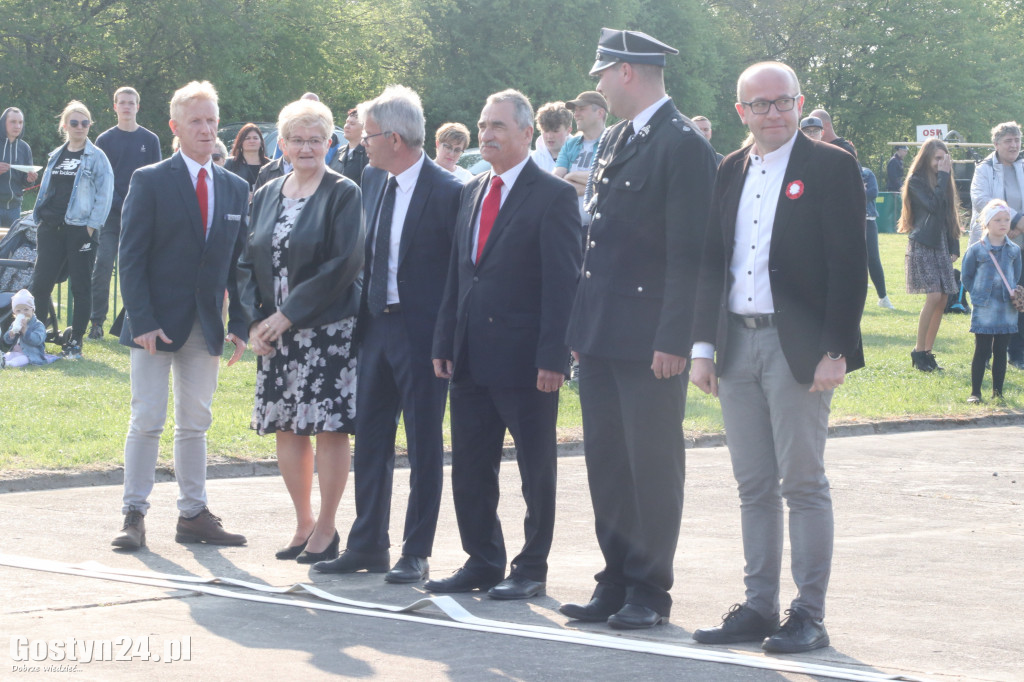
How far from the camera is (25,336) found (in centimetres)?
1283

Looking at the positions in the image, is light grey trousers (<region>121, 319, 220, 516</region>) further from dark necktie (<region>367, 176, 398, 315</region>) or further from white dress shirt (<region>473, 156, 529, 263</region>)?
white dress shirt (<region>473, 156, 529, 263</region>)

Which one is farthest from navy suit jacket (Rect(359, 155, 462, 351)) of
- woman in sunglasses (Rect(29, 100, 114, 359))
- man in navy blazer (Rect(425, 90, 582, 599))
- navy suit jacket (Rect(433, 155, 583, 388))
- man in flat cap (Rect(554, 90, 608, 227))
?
woman in sunglasses (Rect(29, 100, 114, 359))

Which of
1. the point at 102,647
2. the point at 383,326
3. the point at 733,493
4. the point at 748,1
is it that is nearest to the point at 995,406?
the point at 733,493

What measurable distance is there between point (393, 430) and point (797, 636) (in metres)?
2.22

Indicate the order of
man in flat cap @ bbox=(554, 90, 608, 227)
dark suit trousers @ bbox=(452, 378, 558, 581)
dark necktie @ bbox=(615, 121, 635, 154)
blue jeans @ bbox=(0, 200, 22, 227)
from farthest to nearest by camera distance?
blue jeans @ bbox=(0, 200, 22, 227) → man in flat cap @ bbox=(554, 90, 608, 227) → dark suit trousers @ bbox=(452, 378, 558, 581) → dark necktie @ bbox=(615, 121, 635, 154)

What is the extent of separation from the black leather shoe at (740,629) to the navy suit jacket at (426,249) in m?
1.88

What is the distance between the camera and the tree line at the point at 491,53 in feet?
119

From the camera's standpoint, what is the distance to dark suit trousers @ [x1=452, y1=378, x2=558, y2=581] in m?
5.94

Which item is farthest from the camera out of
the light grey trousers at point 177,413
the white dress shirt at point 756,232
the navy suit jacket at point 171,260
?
the light grey trousers at point 177,413

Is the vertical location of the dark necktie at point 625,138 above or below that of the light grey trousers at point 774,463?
above

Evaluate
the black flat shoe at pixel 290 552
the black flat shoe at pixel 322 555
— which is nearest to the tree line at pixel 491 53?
the black flat shoe at pixel 290 552

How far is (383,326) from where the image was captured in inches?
249

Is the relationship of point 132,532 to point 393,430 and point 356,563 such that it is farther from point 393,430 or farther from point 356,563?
point 393,430

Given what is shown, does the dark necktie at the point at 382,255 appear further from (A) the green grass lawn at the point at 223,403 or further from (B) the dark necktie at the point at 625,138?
(A) the green grass lawn at the point at 223,403
